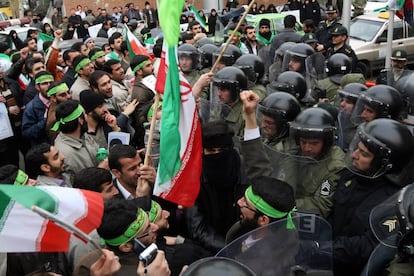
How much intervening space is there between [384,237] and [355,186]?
69 cm

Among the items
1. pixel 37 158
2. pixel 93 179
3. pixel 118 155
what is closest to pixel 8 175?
pixel 37 158

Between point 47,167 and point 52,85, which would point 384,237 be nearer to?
point 47,167

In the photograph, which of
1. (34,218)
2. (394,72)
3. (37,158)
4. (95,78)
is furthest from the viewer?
(394,72)

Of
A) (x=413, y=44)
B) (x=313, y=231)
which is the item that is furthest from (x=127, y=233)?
(x=413, y=44)

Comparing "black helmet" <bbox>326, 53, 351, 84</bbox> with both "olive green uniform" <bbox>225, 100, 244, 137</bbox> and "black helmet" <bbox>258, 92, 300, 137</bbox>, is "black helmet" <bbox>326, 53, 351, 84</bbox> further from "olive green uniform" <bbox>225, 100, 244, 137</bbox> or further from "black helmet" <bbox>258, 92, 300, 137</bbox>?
"black helmet" <bbox>258, 92, 300, 137</bbox>

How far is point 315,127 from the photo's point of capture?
3572 mm

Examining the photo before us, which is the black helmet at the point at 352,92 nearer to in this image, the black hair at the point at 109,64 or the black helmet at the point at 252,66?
the black helmet at the point at 252,66

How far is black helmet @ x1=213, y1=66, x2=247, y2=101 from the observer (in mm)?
4820

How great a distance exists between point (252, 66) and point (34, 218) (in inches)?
173

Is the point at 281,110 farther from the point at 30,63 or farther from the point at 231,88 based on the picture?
the point at 30,63

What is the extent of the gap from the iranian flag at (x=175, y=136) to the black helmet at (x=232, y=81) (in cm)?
175

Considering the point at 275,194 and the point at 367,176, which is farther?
the point at 367,176

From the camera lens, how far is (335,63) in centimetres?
618

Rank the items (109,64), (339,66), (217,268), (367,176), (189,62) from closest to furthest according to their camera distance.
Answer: (217,268) → (367,176) → (339,66) → (109,64) → (189,62)
